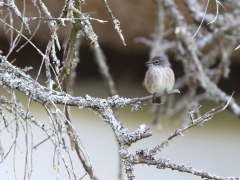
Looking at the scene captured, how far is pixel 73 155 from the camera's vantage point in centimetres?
Answer: 464

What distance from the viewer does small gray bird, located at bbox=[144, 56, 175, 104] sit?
149 inches

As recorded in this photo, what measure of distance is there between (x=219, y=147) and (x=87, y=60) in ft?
4.88

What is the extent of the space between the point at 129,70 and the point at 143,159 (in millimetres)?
3214

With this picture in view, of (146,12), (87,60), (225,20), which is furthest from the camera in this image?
(87,60)

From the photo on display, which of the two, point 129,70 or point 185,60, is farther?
point 129,70

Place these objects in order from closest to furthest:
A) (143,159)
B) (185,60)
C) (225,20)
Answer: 1. (143,159)
2. (185,60)
3. (225,20)

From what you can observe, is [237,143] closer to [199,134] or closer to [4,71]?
[199,134]

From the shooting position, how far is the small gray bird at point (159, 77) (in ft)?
12.4

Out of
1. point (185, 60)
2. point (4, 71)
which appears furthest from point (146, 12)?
point (4, 71)

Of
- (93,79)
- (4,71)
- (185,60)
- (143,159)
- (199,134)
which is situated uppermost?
(93,79)

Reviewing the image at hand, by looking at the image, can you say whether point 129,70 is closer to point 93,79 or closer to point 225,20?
point 93,79

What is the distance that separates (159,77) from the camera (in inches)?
150

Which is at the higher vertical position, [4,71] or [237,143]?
[237,143]

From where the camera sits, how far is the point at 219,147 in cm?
494
